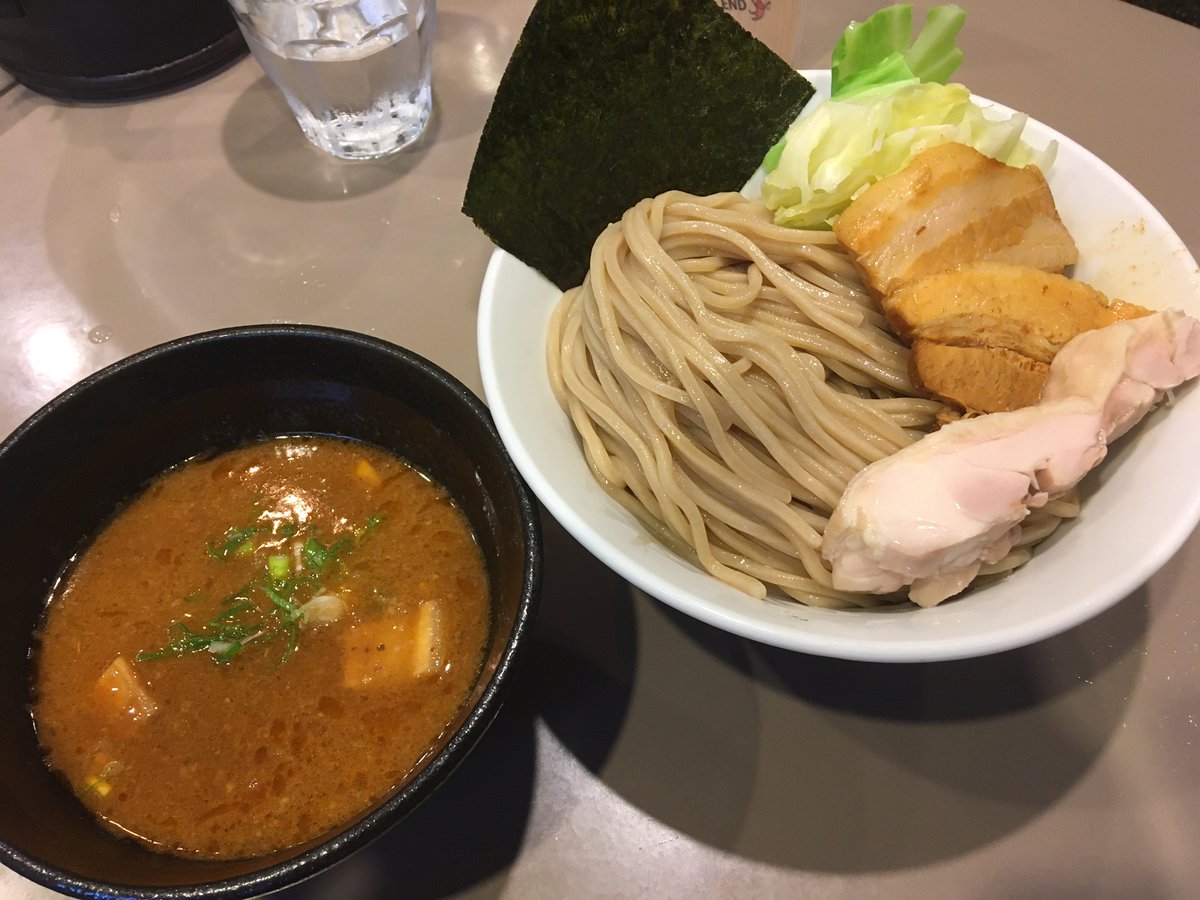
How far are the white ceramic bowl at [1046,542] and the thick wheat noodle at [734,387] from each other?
0.07 meters

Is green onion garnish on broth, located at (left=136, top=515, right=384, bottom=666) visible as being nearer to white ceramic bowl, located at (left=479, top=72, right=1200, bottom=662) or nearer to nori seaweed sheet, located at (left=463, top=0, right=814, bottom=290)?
white ceramic bowl, located at (left=479, top=72, right=1200, bottom=662)

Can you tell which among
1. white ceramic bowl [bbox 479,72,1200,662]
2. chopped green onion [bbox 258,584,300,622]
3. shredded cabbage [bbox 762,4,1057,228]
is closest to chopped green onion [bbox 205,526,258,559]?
chopped green onion [bbox 258,584,300,622]

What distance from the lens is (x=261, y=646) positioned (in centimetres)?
153

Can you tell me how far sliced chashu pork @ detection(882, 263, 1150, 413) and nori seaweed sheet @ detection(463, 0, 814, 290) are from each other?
601 mm

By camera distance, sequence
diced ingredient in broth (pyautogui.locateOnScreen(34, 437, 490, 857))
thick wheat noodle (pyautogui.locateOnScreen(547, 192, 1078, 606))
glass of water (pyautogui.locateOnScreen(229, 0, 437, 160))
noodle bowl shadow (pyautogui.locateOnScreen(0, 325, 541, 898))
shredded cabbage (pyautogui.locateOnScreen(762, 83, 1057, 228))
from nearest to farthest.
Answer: noodle bowl shadow (pyautogui.locateOnScreen(0, 325, 541, 898)), diced ingredient in broth (pyautogui.locateOnScreen(34, 437, 490, 857)), thick wheat noodle (pyautogui.locateOnScreen(547, 192, 1078, 606)), shredded cabbage (pyautogui.locateOnScreen(762, 83, 1057, 228)), glass of water (pyautogui.locateOnScreen(229, 0, 437, 160))

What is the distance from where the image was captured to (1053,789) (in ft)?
5.07

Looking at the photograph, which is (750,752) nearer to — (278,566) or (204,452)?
(278,566)

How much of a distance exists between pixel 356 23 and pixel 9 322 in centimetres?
134

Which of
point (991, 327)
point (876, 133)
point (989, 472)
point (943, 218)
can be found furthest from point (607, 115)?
point (989, 472)

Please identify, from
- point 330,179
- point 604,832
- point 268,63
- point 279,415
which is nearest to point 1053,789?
point 604,832

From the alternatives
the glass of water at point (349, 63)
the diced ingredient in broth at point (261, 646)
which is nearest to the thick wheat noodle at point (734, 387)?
the diced ingredient in broth at point (261, 646)

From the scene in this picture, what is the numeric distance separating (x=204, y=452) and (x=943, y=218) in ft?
5.22

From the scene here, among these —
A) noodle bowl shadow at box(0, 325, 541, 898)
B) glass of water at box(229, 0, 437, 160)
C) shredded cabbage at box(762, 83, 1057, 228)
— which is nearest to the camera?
noodle bowl shadow at box(0, 325, 541, 898)

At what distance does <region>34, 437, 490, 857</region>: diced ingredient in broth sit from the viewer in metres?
1.38
